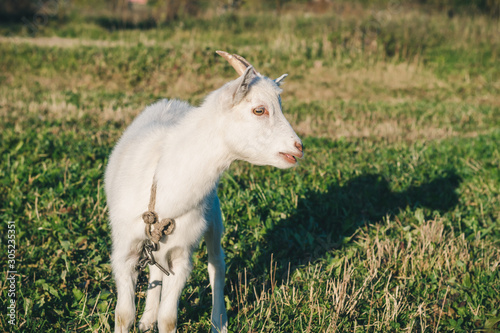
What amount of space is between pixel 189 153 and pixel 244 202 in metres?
2.04

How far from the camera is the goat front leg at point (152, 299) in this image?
3373mm

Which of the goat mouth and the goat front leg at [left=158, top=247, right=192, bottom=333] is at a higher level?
the goat mouth

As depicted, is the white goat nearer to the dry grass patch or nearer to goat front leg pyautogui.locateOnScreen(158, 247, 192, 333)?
goat front leg pyautogui.locateOnScreen(158, 247, 192, 333)

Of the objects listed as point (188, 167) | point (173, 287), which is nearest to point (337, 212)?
point (173, 287)

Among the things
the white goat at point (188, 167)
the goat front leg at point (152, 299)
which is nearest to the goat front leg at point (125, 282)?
the white goat at point (188, 167)

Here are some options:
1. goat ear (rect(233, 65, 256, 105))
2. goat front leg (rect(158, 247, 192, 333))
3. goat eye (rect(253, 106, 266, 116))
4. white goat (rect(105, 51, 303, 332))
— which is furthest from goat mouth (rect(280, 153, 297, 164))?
goat front leg (rect(158, 247, 192, 333))

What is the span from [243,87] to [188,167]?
57 centimetres

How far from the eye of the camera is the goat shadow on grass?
14.2ft

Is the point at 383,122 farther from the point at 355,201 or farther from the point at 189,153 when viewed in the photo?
the point at 189,153

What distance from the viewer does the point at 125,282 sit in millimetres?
3074

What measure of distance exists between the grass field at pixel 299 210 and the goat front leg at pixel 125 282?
0.19 metres

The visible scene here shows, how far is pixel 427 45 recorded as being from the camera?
14.7 metres

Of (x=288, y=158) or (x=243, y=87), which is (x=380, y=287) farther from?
(x=243, y=87)

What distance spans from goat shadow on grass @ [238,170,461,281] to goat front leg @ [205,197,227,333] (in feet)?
1.78
